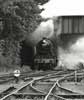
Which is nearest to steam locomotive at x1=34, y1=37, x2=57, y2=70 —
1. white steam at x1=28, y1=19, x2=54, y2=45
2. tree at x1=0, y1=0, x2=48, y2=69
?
white steam at x1=28, y1=19, x2=54, y2=45

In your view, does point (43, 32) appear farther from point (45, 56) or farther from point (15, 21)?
point (15, 21)

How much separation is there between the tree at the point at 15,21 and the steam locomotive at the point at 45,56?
3021mm

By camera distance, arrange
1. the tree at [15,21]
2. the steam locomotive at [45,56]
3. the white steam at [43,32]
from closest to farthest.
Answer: the tree at [15,21], the steam locomotive at [45,56], the white steam at [43,32]

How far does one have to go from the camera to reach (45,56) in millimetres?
26609

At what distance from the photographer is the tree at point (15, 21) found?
68.3 feet

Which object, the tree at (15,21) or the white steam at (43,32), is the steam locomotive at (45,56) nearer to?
the white steam at (43,32)

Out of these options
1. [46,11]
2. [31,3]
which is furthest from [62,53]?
[31,3]

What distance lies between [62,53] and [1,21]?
8.87 metres

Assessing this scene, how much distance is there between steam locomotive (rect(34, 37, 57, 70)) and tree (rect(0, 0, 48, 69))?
9.91ft

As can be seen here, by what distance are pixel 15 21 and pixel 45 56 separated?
5.93 metres

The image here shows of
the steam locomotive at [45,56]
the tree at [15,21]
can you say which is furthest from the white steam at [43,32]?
the tree at [15,21]

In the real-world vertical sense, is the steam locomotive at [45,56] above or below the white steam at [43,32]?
below

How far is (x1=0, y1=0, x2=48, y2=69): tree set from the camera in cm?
2081

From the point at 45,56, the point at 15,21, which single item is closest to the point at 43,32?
the point at 45,56
